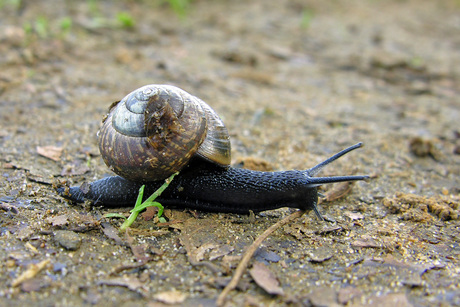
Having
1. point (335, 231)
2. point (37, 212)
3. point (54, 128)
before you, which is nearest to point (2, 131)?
point (54, 128)

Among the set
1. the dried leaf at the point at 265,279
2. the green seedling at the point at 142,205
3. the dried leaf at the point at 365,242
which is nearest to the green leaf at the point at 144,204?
the green seedling at the point at 142,205

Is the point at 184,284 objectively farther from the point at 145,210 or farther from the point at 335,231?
the point at 335,231

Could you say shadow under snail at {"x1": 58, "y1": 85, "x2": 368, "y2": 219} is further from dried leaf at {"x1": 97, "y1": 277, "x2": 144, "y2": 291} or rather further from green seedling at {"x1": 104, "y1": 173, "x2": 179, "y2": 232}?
dried leaf at {"x1": 97, "y1": 277, "x2": 144, "y2": 291}

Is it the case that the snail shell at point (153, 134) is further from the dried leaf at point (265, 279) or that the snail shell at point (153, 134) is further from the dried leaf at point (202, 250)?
the dried leaf at point (265, 279)

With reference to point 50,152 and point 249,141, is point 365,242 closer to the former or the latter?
point 249,141

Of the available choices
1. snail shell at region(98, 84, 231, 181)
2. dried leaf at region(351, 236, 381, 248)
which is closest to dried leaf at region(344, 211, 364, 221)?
dried leaf at region(351, 236, 381, 248)

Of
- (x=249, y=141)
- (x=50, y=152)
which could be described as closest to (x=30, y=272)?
(x=50, y=152)

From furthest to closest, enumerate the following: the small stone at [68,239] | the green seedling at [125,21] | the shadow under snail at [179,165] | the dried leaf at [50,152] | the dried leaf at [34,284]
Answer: the green seedling at [125,21] → the dried leaf at [50,152] → the shadow under snail at [179,165] → the small stone at [68,239] → the dried leaf at [34,284]
